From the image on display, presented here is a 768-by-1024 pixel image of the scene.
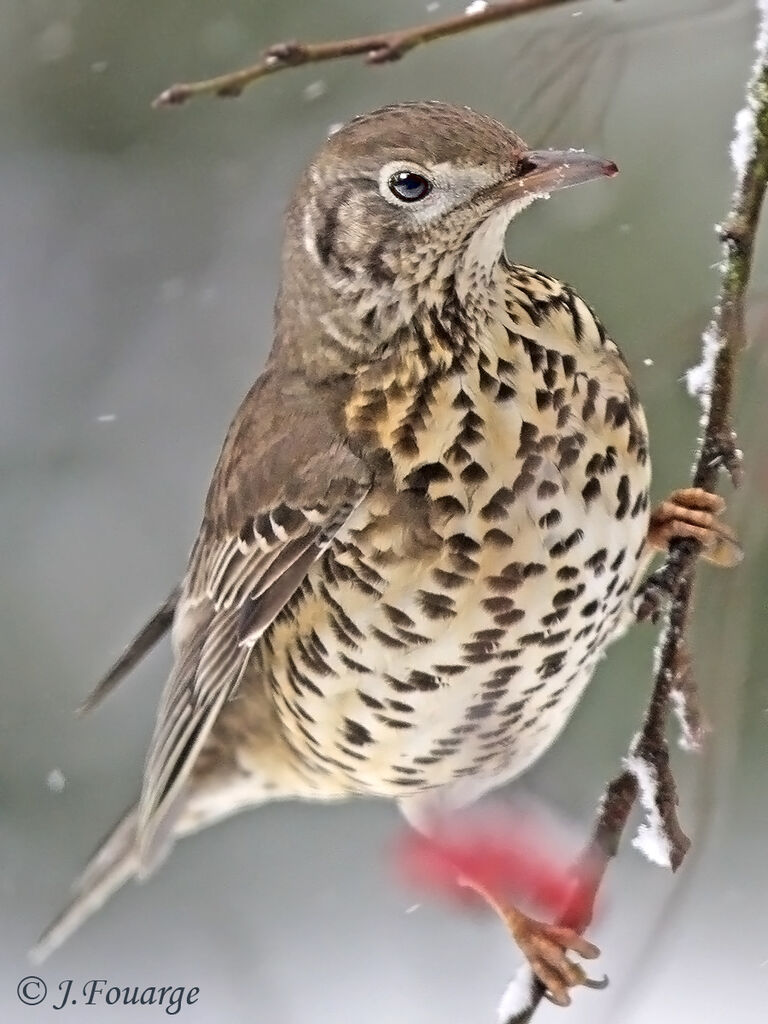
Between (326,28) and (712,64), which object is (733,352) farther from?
(326,28)

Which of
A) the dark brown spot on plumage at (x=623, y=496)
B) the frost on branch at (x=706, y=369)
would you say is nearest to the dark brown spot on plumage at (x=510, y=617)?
the dark brown spot on plumage at (x=623, y=496)

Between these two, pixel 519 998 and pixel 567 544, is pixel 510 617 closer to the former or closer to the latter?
pixel 567 544

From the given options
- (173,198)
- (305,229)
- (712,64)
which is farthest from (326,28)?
(305,229)

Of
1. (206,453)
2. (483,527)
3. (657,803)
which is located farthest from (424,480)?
(206,453)

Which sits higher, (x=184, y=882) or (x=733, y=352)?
(x=733, y=352)

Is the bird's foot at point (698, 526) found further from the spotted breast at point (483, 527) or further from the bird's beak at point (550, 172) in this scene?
the bird's beak at point (550, 172)

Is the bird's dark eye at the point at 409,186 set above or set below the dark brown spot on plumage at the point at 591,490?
above
